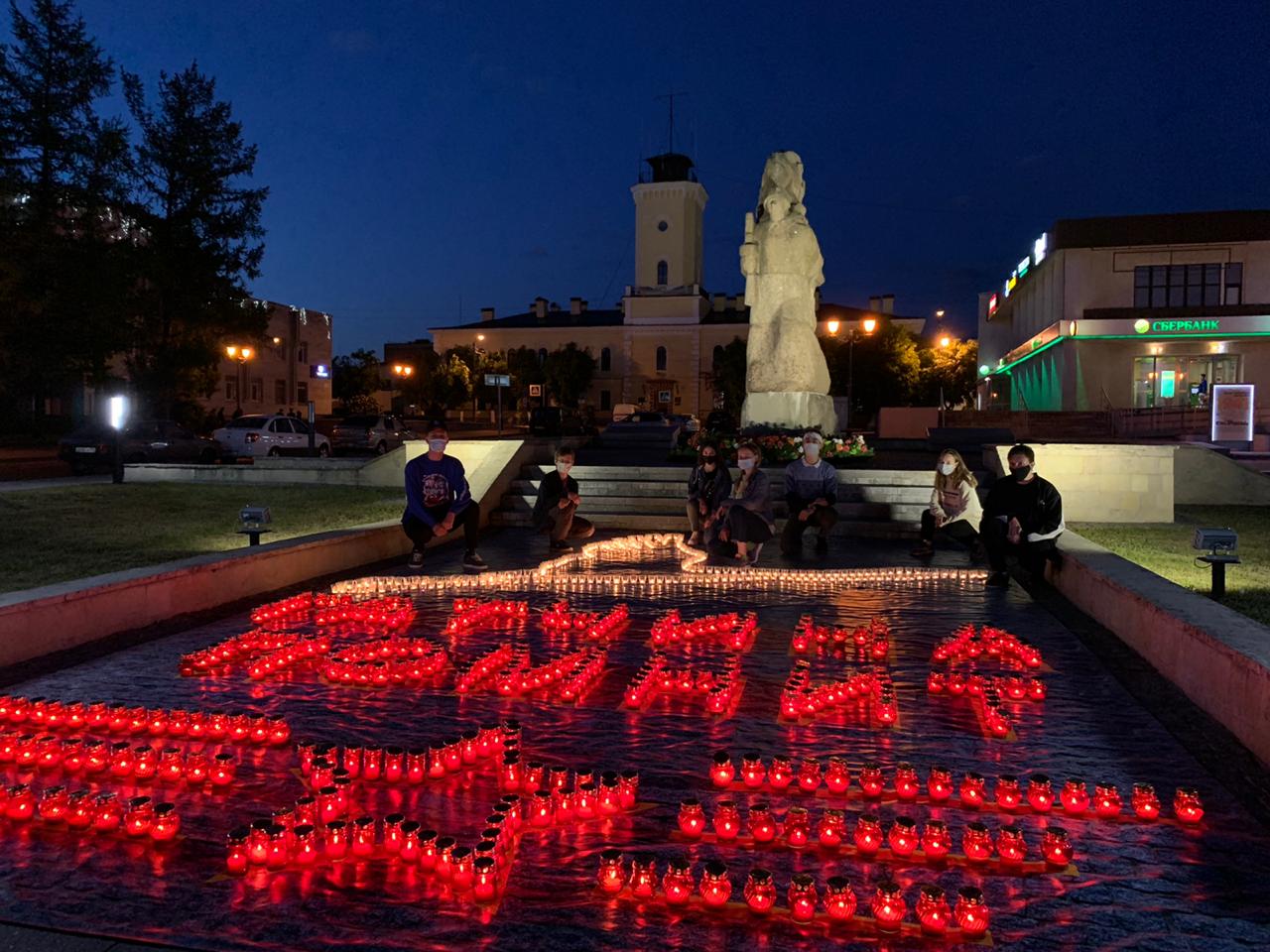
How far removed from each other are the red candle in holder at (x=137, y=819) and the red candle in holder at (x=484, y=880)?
1381mm

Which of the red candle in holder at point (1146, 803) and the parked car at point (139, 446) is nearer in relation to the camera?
the red candle in holder at point (1146, 803)

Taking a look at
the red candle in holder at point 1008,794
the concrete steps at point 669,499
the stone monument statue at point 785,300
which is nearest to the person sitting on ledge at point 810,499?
the concrete steps at point 669,499

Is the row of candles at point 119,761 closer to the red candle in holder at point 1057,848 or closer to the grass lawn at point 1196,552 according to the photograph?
the red candle in holder at point 1057,848

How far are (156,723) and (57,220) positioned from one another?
27.3 meters

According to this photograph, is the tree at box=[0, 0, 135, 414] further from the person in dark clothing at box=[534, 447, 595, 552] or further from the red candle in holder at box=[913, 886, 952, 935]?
the red candle in holder at box=[913, 886, 952, 935]

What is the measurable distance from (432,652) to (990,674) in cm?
363

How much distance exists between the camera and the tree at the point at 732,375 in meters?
63.7

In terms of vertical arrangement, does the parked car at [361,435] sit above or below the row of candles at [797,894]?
above

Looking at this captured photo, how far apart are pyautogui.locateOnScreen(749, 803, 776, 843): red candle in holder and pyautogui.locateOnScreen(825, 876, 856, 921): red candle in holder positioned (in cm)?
53

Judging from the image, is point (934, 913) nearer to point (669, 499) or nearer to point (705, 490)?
point (705, 490)

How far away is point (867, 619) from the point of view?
7.62m

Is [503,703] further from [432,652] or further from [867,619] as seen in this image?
[867,619]

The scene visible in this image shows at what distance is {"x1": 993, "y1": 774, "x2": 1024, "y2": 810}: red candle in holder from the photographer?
400cm

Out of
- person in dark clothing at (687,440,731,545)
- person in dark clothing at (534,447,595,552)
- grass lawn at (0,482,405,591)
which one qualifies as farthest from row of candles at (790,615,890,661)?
grass lawn at (0,482,405,591)
